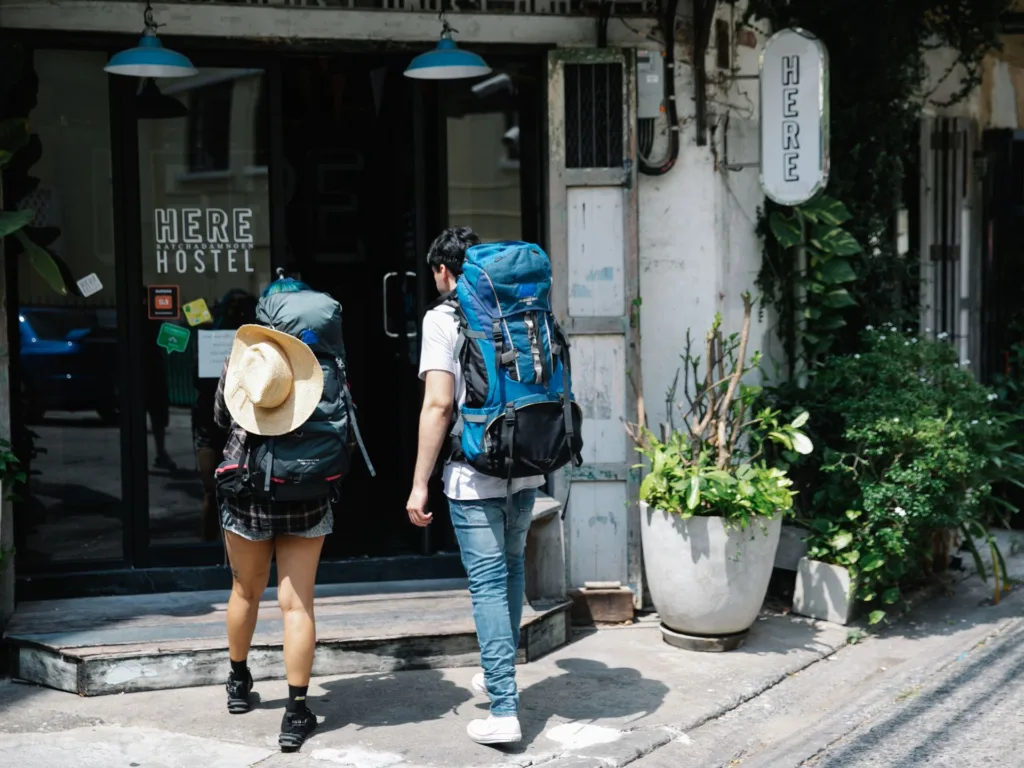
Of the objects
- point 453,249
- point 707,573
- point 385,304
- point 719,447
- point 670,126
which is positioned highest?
point 670,126

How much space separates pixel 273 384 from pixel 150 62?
1.93 meters

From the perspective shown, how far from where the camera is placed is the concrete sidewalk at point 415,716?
4613 millimetres

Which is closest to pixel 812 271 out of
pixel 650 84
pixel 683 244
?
pixel 683 244

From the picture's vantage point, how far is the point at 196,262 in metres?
6.32

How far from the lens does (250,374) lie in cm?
451

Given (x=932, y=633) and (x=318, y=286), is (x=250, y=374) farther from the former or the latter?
(x=932, y=633)

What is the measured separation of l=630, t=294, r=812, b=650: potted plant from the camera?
19.0 feet

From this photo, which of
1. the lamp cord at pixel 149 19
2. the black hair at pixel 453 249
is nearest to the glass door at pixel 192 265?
the lamp cord at pixel 149 19

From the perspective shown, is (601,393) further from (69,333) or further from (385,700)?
(69,333)

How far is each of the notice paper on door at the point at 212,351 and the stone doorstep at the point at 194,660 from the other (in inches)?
59.9

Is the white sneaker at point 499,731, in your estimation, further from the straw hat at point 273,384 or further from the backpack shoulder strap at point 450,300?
the backpack shoulder strap at point 450,300

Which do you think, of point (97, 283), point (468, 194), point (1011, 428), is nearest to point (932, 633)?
point (1011, 428)

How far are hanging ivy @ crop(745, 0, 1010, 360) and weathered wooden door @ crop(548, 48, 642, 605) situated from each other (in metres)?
1.04

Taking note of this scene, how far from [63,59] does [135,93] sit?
1.17 feet
